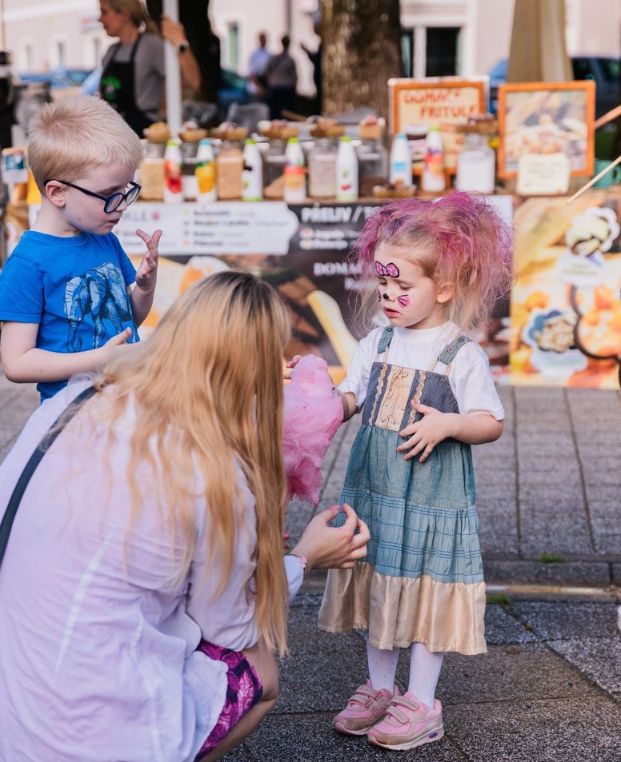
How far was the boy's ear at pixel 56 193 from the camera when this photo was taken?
2.86m

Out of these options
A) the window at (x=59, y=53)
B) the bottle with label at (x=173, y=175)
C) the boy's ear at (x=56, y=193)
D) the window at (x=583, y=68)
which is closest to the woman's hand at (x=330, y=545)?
the boy's ear at (x=56, y=193)

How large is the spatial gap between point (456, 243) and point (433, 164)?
10.9ft

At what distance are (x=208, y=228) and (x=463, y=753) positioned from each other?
3.85 m

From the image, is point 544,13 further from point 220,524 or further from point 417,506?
point 220,524

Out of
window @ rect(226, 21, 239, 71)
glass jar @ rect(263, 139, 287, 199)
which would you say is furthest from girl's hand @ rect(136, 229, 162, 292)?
window @ rect(226, 21, 239, 71)

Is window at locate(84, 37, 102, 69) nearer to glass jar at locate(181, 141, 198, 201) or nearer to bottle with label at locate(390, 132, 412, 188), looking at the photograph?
glass jar at locate(181, 141, 198, 201)

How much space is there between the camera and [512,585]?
13.6 ft

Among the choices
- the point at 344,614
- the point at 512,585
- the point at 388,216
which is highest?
the point at 388,216

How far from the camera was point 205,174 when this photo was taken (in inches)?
246

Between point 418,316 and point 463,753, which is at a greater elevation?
point 418,316

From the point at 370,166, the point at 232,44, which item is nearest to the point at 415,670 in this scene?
the point at 370,166

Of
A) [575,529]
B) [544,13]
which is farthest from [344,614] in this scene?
[544,13]

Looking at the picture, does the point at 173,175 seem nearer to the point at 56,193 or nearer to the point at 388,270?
the point at 56,193

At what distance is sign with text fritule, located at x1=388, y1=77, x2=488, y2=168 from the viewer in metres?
6.36
